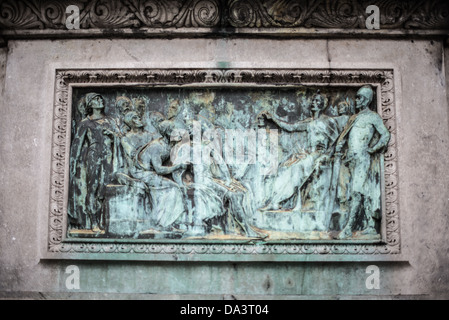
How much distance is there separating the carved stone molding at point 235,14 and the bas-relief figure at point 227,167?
706mm

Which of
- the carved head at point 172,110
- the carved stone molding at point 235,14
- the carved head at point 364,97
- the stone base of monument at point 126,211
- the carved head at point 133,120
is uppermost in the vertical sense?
the carved stone molding at point 235,14

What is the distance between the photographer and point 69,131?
30.5 feet

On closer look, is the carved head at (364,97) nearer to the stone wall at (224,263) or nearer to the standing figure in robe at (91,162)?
the stone wall at (224,263)

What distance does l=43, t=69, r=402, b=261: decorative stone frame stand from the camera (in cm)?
896

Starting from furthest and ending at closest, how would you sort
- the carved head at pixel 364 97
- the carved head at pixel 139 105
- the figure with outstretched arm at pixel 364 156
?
the carved head at pixel 139 105 < the carved head at pixel 364 97 < the figure with outstretched arm at pixel 364 156

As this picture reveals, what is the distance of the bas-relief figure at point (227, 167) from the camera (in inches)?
359

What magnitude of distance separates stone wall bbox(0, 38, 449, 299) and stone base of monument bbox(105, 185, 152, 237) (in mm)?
352

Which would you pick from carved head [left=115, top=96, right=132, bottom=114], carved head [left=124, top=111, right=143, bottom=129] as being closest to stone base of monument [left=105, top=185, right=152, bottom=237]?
carved head [left=124, top=111, right=143, bottom=129]

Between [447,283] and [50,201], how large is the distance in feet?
12.8

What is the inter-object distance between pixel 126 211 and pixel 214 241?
36.2 inches

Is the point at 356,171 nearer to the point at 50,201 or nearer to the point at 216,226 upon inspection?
the point at 216,226

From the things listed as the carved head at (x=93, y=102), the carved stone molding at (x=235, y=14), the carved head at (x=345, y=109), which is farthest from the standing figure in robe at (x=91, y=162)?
the carved head at (x=345, y=109)

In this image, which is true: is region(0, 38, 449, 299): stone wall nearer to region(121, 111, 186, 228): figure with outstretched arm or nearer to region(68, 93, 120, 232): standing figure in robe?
region(68, 93, 120, 232): standing figure in robe

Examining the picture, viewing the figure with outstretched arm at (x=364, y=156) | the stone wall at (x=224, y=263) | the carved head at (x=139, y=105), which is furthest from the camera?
the carved head at (x=139, y=105)
